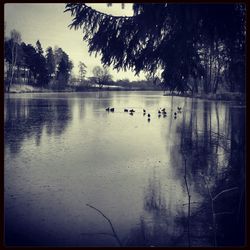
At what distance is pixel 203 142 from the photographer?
11227 millimetres

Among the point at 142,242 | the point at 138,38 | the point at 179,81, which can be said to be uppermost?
the point at 138,38

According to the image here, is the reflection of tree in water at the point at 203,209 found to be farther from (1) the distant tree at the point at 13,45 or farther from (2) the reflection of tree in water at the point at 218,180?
(1) the distant tree at the point at 13,45

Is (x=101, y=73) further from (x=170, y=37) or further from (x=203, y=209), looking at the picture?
(x=203, y=209)

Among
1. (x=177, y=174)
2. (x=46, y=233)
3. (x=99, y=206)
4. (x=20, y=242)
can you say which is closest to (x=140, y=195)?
(x=99, y=206)

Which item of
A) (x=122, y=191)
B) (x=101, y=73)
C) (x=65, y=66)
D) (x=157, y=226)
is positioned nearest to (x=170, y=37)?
(x=101, y=73)

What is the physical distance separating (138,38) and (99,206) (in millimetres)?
2855

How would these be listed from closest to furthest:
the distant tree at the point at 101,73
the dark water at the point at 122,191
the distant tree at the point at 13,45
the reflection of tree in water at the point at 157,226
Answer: the reflection of tree in water at the point at 157,226
the dark water at the point at 122,191
the distant tree at the point at 13,45
the distant tree at the point at 101,73

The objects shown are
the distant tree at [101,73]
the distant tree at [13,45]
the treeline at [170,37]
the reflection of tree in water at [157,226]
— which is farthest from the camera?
the distant tree at [101,73]

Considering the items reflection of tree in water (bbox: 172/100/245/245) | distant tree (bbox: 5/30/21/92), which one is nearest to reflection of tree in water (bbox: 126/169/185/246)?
reflection of tree in water (bbox: 172/100/245/245)

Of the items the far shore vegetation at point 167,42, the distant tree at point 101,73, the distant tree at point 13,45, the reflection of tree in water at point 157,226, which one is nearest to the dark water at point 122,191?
the reflection of tree in water at point 157,226

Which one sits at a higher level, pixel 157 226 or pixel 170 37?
pixel 170 37

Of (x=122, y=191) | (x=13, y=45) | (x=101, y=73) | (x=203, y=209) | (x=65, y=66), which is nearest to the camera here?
(x=13, y=45)

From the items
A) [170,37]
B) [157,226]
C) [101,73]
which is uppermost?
[170,37]

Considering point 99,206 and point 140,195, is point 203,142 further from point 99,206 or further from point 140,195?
point 99,206
